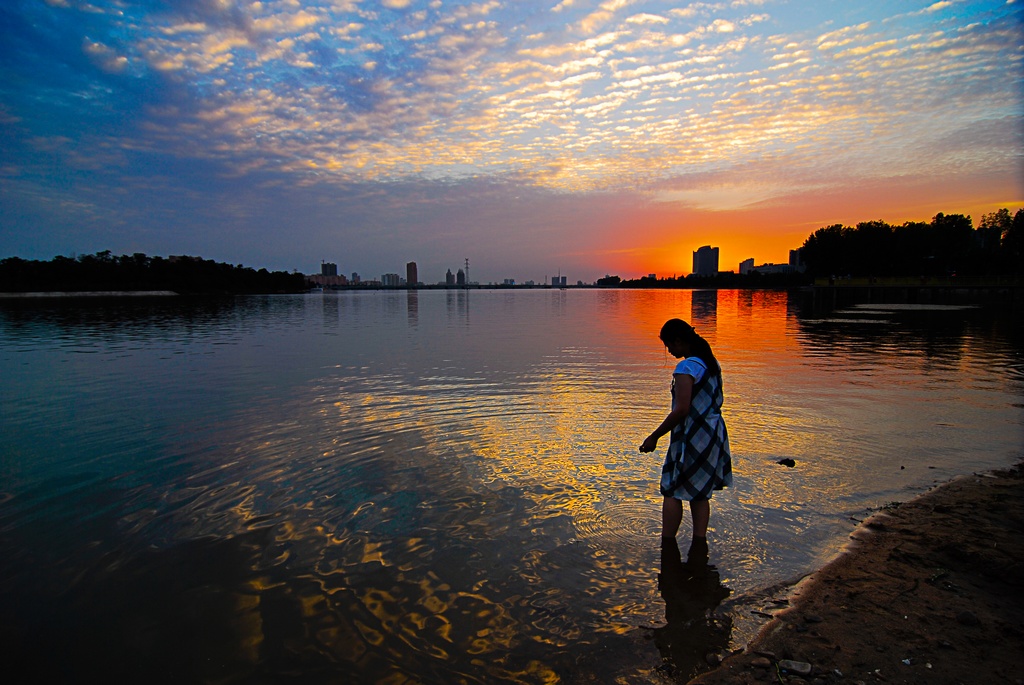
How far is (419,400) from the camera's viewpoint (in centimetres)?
1373

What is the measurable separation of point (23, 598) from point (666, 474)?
6577mm

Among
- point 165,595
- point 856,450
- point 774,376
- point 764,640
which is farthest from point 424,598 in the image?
point 774,376

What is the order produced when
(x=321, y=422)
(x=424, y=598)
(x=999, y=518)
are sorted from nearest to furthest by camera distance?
(x=424, y=598) → (x=999, y=518) → (x=321, y=422)

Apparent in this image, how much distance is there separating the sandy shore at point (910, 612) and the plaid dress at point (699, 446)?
4.15 ft

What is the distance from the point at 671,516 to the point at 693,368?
179 centimetres

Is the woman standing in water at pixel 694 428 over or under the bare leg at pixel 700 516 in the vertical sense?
over

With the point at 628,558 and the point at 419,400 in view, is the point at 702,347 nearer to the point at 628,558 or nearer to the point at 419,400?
the point at 628,558

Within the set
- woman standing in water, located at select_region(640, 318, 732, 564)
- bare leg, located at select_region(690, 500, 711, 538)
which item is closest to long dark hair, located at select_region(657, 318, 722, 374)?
woman standing in water, located at select_region(640, 318, 732, 564)

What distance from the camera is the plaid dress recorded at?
5.27 m

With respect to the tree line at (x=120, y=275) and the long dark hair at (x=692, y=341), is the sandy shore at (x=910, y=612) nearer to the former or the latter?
the long dark hair at (x=692, y=341)

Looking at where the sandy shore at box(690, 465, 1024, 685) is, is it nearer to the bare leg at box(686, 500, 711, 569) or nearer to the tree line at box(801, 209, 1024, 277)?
the bare leg at box(686, 500, 711, 569)

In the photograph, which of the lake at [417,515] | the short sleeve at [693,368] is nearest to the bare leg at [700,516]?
the lake at [417,515]

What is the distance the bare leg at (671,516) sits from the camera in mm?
5797

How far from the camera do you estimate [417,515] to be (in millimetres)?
6863
